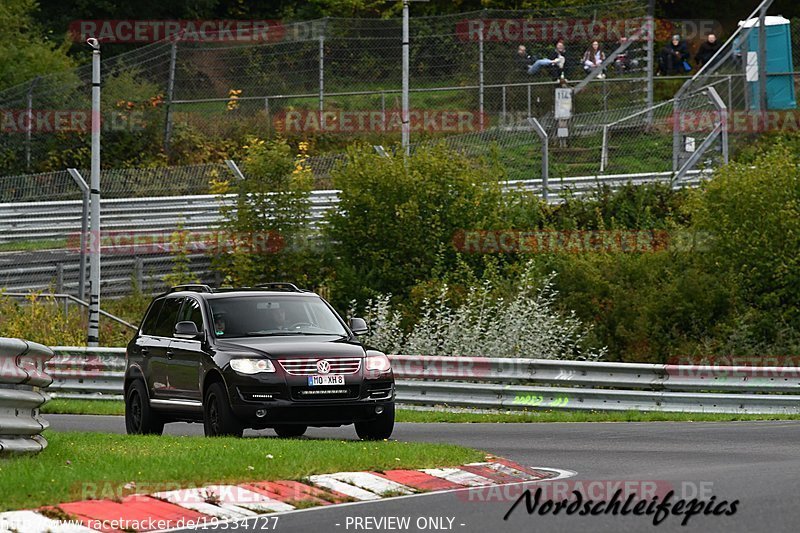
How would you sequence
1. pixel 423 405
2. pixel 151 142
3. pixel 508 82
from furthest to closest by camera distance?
pixel 151 142
pixel 508 82
pixel 423 405

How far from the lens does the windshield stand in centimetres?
1712

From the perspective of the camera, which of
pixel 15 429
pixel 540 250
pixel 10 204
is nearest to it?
pixel 15 429

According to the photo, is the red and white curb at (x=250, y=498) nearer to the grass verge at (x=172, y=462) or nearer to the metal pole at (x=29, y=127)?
the grass verge at (x=172, y=462)

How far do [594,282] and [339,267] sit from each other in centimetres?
629

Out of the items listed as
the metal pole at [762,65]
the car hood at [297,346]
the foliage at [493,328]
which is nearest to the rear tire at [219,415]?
the car hood at [297,346]

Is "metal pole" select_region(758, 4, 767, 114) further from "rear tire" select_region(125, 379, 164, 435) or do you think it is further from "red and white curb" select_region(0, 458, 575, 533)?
"red and white curb" select_region(0, 458, 575, 533)

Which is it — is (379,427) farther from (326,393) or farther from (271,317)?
(271,317)

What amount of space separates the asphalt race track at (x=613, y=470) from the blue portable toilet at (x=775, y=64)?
20.1 meters

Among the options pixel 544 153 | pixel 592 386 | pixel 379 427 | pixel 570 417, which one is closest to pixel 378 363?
pixel 379 427

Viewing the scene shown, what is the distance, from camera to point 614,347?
94.4 feet

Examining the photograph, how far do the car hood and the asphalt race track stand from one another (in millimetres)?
1512

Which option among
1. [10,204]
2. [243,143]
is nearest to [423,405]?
[10,204]

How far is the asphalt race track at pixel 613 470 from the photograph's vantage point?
9992 mm

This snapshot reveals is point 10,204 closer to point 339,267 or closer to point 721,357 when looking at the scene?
point 339,267
